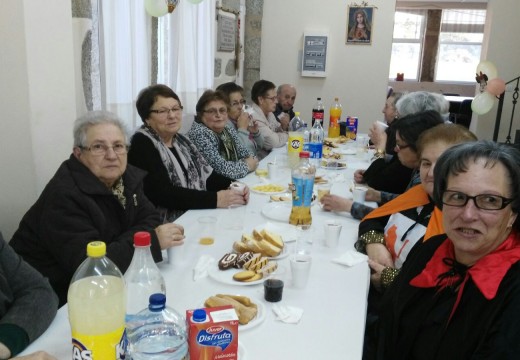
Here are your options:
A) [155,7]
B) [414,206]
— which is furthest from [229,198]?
[155,7]

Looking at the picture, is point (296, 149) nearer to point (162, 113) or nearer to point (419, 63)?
point (162, 113)

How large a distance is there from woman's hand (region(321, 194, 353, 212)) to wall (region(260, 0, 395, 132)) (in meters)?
4.25

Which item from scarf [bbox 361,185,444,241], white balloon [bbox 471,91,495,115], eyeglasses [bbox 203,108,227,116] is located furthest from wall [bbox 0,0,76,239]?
white balloon [bbox 471,91,495,115]

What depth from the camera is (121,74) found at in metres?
2.98

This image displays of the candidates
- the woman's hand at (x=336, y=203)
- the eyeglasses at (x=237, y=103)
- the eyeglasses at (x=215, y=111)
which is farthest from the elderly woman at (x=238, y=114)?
the woman's hand at (x=336, y=203)

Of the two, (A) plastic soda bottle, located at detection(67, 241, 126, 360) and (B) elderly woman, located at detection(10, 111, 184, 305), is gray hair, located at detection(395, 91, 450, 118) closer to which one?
(B) elderly woman, located at detection(10, 111, 184, 305)

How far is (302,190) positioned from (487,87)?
4905 mm

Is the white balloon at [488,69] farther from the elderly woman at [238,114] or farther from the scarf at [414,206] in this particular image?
the scarf at [414,206]

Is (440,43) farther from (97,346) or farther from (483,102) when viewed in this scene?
(97,346)

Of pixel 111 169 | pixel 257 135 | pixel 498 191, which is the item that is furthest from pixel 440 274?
pixel 257 135

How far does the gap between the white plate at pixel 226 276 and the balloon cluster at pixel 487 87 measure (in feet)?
17.6

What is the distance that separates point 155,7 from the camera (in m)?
3.12

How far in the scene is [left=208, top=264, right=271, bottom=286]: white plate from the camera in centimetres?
143

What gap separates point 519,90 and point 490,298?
6.52 metres
